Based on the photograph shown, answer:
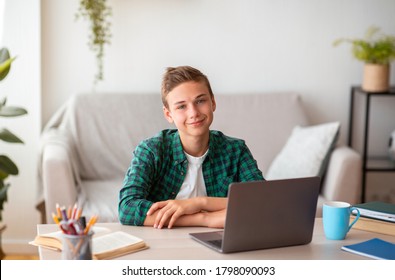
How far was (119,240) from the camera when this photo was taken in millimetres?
1481

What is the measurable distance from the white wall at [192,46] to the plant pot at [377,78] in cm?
21

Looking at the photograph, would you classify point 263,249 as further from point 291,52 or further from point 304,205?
point 291,52

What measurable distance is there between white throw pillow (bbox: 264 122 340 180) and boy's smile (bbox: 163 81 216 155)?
1.12m

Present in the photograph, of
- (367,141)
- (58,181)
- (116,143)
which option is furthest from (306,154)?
(58,181)

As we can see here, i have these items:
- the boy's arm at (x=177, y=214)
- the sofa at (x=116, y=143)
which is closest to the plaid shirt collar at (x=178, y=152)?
the boy's arm at (x=177, y=214)

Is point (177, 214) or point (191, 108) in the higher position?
point (191, 108)

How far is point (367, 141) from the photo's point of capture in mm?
3359

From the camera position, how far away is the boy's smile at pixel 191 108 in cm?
177

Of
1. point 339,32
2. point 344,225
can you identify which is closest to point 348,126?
point 339,32

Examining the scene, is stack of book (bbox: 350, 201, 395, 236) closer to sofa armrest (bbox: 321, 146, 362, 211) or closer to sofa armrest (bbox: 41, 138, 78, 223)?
sofa armrest (bbox: 321, 146, 362, 211)

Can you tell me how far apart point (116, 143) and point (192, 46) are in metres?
0.58

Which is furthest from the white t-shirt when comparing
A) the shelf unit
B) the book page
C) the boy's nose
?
the shelf unit

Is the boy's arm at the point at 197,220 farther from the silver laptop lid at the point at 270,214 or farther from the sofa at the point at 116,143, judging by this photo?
the sofa at the point at 116,143

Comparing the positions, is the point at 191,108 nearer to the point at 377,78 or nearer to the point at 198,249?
the point at 198,249
